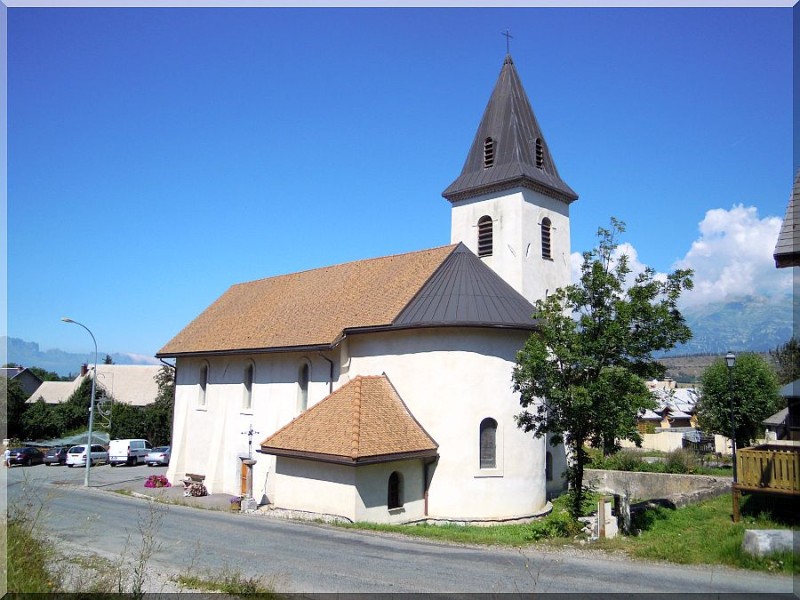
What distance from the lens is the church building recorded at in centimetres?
2230

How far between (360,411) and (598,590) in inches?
474

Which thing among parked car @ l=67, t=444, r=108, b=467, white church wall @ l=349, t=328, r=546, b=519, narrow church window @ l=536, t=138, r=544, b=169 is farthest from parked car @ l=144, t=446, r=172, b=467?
narrow church window @ l=536, t=138, r=544, b=169

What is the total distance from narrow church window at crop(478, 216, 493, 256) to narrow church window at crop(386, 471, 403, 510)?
11.6 m

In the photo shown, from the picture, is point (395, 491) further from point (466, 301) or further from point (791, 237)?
point (791, 237)

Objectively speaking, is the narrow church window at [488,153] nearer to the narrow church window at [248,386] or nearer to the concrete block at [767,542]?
the narrow church window at [248,386]

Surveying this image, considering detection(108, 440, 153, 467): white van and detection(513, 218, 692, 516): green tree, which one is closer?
detection(513, 218, 692, 516): green tree

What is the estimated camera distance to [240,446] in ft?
98.7

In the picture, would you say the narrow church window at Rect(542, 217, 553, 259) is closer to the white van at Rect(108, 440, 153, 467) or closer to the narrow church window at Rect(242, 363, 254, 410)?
the narrow church window at Rect(242, 363, 254, 410)

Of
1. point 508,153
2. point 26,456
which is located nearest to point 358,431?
point 508,153

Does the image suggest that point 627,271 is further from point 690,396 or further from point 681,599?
point 690,396

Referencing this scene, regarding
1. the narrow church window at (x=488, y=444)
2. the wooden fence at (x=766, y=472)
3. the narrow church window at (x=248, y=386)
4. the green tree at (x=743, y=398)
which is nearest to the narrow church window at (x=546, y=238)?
the narrow church window at (x=488, y=444)

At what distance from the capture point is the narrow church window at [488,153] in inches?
1190

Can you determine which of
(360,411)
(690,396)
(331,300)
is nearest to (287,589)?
(360,411)

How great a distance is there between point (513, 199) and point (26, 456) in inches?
1556
